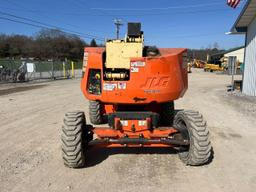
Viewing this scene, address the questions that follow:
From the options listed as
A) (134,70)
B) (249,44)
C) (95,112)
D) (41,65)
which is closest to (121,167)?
(134,70)

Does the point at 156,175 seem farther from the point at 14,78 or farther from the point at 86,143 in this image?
the point at 14,78

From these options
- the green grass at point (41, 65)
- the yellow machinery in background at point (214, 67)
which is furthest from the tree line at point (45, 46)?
the green grass at point (41, 65)

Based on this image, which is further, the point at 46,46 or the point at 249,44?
the point at 46,46

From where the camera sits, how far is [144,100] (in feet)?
17.7

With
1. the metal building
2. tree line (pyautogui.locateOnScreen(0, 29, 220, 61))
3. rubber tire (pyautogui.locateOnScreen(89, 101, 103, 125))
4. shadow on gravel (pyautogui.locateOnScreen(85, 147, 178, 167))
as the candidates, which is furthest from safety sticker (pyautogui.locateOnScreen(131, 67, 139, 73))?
tree line (pyautogui.locateOnScreen(0, 29, 220, 61))

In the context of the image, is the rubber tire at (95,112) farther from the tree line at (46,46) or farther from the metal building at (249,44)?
the tree line at (46,46)

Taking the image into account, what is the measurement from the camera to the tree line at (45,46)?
8869cm

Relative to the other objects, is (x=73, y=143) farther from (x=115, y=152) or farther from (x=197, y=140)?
(x=197, y=140)

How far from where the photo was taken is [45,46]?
9056 centimetres

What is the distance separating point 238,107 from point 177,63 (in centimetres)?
835

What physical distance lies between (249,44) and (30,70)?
63.1 ft

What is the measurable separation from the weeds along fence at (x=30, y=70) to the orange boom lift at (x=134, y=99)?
21.7 m

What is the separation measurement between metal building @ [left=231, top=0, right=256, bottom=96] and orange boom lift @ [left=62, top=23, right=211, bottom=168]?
12226mm

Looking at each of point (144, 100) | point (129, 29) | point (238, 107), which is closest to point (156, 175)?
point (144, 100)
